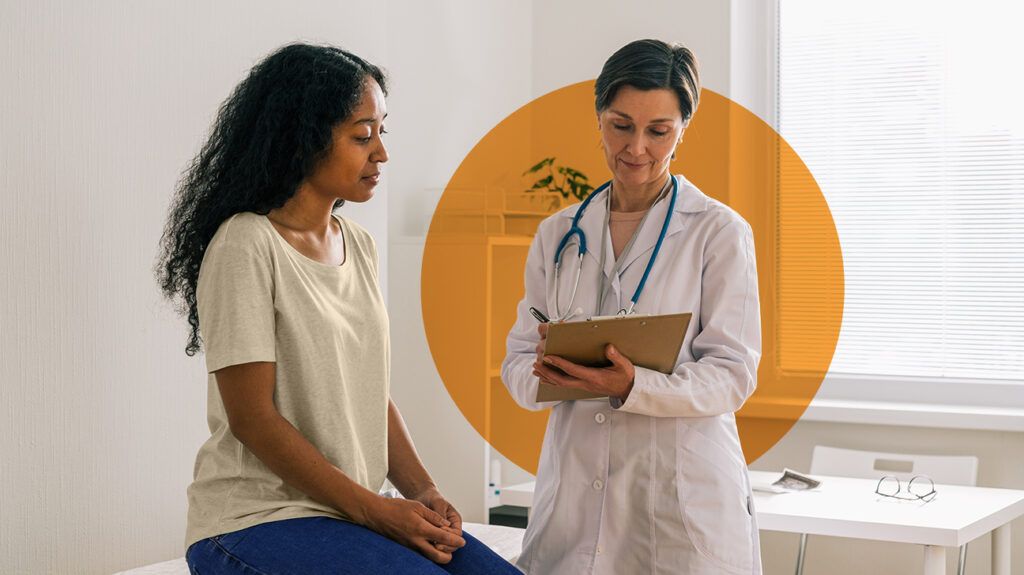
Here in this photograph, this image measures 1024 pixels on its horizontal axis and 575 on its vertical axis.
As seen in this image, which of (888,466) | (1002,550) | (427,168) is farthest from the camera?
(427,168)

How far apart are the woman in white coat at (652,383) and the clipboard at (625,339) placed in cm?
2

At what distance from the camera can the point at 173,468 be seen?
2109 millimetres

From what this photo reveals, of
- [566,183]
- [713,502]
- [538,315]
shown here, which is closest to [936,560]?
[713,502]

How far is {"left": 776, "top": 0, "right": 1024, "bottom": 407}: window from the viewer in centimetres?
349

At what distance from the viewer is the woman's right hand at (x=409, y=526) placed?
1362 millimetres

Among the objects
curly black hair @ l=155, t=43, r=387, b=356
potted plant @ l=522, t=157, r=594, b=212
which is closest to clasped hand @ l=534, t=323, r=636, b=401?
curly black hair @ l=155, t=43, r=387, b=356

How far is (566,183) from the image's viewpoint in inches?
145

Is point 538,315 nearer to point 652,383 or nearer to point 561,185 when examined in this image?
point 652,383

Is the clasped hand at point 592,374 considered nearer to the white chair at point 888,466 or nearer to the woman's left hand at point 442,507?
the woman's left hand at point 442,507

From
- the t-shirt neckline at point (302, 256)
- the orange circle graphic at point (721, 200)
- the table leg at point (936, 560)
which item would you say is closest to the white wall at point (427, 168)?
the orange circle graphic at point (721, 200)

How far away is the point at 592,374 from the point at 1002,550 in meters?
1.79

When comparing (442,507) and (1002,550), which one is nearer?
(442,507)

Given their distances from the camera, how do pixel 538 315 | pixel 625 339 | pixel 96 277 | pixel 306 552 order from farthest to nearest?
pixel 96 277
pixel 538 315
pixel 625 339
pixel 306 552

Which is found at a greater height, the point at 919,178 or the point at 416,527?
the point at 919,178
